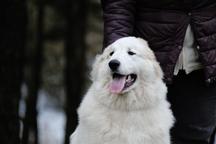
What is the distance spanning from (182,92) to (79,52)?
8.86m

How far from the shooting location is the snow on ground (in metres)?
18.6

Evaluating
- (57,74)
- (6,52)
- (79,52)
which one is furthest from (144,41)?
(57,74)

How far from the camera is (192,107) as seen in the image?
6.65m

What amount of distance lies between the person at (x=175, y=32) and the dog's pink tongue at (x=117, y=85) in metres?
0.47

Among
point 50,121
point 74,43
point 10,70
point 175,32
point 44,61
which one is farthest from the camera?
point 50,121

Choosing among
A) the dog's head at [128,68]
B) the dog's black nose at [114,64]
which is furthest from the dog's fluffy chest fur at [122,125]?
the dog's black nose at [114,64]

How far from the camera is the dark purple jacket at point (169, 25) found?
6293 mm

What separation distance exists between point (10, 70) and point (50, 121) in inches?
458

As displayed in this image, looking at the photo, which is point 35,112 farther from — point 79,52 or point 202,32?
point 202,32

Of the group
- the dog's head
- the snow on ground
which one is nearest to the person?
the dog's head

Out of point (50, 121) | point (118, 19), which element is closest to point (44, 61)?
point (50, 121)

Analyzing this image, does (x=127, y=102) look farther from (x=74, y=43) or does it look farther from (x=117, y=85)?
(x=74, y=43)

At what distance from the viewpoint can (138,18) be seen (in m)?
6.48

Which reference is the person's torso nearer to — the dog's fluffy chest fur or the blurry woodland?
the dog's fluffy chest fur
